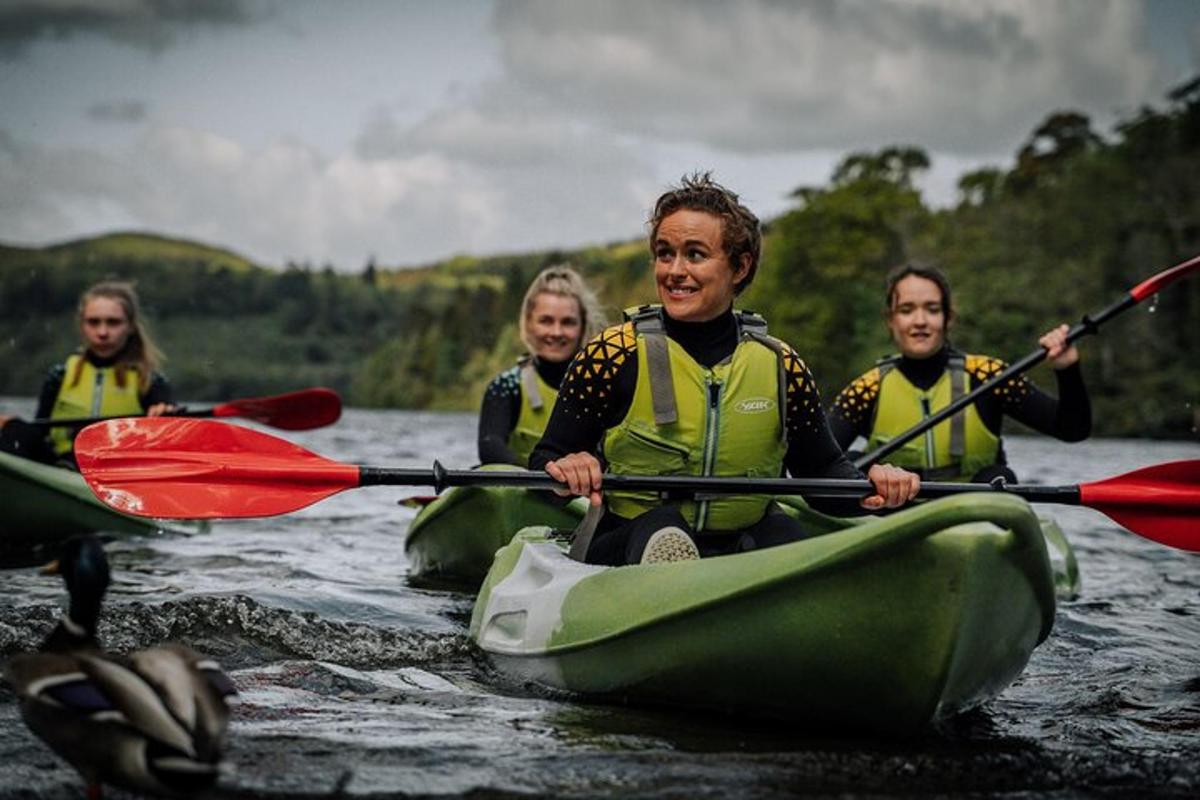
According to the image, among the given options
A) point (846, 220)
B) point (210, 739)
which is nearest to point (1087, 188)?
point (846, 220)

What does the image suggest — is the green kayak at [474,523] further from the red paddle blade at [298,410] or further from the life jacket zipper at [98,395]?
the life jacket zipper at [98,395]

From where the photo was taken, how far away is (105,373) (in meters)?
8.23

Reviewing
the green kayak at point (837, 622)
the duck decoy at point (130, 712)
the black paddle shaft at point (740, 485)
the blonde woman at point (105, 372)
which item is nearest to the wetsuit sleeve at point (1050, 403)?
the black paddle shaft at point (740, 485)

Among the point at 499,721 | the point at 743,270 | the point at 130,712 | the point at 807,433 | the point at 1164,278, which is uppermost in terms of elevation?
the point at 1164,278

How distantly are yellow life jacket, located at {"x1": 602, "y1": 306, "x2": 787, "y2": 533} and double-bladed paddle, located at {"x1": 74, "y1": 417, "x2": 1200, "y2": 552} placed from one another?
111 millimetres

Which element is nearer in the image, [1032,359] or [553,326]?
[1032,359]

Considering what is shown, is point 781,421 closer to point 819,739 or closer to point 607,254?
point 819,739

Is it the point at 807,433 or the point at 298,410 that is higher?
the point at 298,410

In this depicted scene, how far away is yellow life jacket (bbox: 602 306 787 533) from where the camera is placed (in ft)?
13.3

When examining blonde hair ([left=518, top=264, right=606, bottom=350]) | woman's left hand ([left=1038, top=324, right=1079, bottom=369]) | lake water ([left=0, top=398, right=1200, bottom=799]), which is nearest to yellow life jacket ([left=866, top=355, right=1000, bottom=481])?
woman's left hand ([left=1038, top=324, right=1079, bottom=369])

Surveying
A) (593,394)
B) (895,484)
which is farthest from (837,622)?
(593,394)

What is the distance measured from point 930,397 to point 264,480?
3.49 m

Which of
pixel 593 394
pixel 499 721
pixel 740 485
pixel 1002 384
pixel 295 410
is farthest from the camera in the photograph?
pixel 295 410

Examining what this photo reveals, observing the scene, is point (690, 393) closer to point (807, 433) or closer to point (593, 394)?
point (593, 394)
